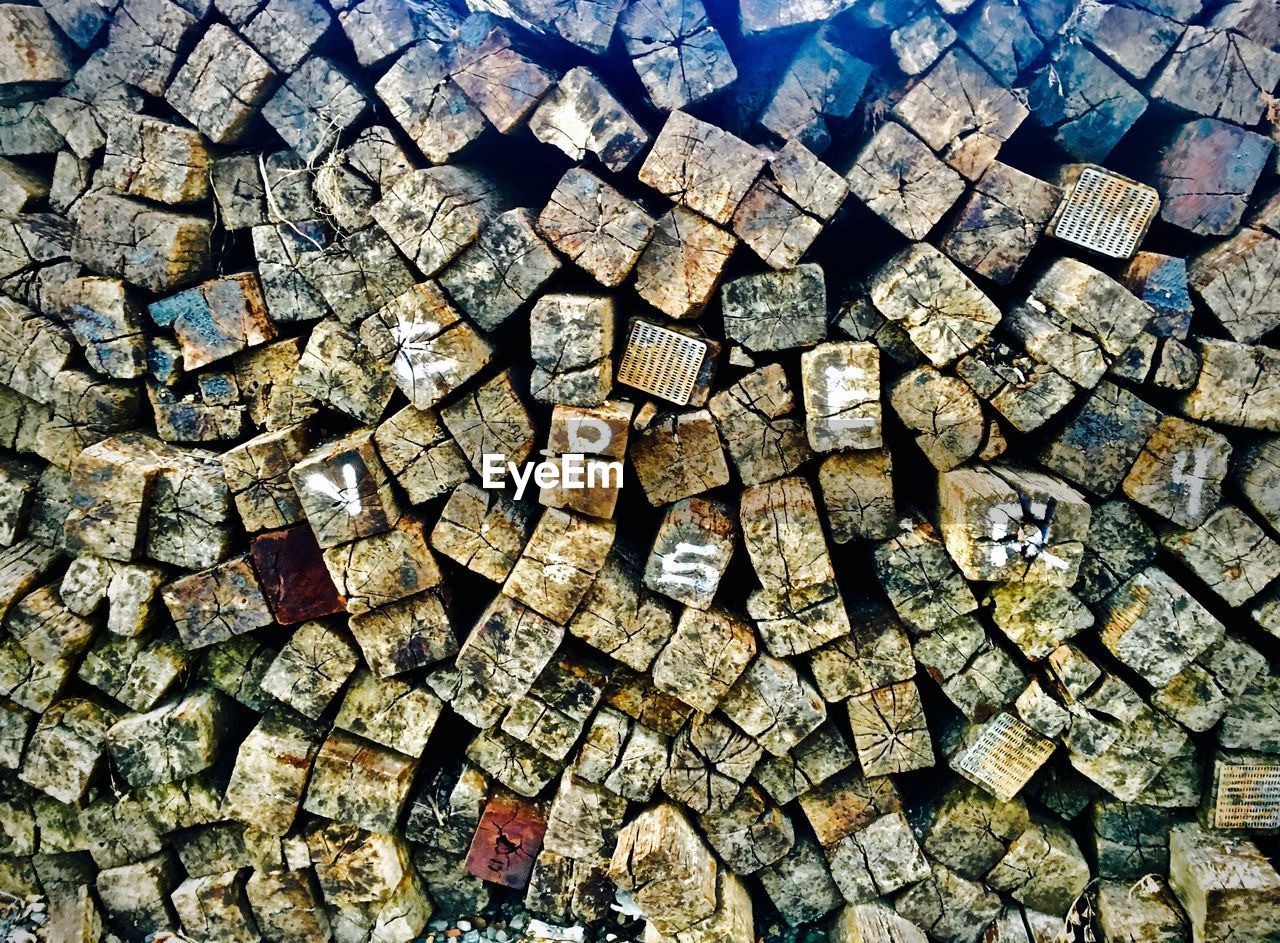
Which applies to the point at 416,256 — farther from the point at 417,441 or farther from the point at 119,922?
the point at 119,922

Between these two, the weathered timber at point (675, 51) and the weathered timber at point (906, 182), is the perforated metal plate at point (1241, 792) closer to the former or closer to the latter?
the weathered timber at point (906, 182)

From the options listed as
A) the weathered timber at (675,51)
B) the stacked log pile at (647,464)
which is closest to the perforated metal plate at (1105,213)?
the stacked log pile at (647,464)

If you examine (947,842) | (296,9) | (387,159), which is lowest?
(947,842)

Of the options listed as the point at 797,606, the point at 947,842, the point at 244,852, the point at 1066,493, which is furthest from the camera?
the point at 244,852

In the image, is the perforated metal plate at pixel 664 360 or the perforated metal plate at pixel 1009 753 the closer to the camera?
the perforated metal plate at pixel 664 360

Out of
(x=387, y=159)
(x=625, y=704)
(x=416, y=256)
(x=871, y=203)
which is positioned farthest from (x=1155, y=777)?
(x=387, y=159)

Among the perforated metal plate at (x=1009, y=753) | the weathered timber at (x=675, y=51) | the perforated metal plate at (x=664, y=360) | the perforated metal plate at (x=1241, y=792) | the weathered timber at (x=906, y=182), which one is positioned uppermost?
the weathered timber at (x=675, y=51)
